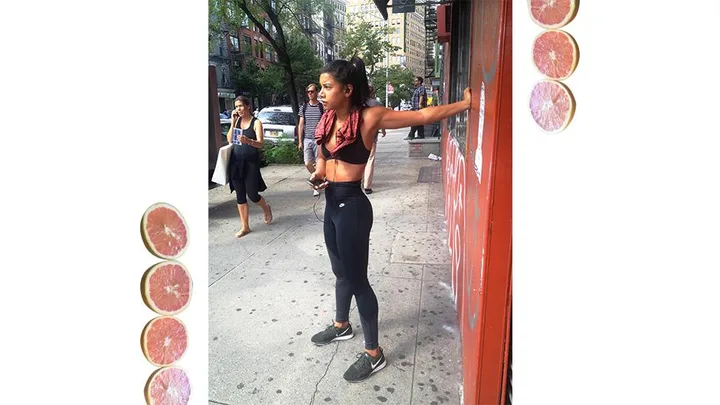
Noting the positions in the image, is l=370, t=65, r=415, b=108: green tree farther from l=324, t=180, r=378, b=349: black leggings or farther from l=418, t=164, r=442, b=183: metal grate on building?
l=324, t=180, r=378, b=349: black leggings

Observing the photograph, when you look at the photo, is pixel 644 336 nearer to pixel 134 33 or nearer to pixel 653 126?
pixel 653 126

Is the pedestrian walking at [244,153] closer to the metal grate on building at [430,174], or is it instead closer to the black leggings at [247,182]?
the black leggings at [247,182]

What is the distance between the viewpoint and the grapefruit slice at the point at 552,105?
2.97 feet

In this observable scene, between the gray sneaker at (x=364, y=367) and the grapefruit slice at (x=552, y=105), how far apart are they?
7.17ft

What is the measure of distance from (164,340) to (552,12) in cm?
109

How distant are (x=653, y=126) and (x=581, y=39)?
243 millimetres

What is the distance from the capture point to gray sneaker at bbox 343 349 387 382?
268cm

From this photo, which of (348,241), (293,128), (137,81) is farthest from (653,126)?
(293,128)

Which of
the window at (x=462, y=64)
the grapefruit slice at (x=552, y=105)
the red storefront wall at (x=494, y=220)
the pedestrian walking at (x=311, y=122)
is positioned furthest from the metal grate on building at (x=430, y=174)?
the grapefruit slice at (x=552, y=105)

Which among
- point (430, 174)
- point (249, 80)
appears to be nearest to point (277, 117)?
point (430, 174)

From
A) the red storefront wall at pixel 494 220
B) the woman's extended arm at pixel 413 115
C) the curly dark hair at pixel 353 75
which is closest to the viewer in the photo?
the red storefront wall at pixel 494 220

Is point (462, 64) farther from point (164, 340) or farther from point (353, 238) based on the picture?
point (164, 340)

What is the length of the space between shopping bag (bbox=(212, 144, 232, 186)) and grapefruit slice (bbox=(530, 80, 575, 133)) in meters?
4.79

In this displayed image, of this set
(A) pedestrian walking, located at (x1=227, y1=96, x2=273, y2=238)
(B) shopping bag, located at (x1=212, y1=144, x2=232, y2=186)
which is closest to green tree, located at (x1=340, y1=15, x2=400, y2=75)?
(A) pedestrian walking, located at (x1=227, y1=96, x2=273, y2=238)
